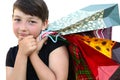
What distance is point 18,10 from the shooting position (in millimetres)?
992

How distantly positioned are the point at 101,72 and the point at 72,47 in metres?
0.12

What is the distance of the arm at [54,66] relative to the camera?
97 centimetres

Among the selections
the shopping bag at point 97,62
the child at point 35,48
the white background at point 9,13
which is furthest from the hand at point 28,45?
the white background at point 9,13

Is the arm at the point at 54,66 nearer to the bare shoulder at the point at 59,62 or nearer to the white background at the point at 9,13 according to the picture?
the bare shoulder at the point at 59,62

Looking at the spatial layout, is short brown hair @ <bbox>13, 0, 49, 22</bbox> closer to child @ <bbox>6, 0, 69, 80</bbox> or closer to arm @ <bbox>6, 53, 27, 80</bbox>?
child @ <bbox>6, 0, 69, 80</bbox>

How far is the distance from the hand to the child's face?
17 mm

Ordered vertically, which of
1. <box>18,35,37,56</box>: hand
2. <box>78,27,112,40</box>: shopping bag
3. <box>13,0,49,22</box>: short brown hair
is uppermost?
<box>13,0,49,22</box>: short brown hair

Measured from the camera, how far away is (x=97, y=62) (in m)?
0.98

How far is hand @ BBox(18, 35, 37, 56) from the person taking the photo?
969 millimetres

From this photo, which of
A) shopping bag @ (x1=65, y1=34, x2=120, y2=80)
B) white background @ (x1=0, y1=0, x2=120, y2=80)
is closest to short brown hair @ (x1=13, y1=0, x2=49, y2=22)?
shopping bag @ (x1=65, y1=34, x2=120, y2=80)

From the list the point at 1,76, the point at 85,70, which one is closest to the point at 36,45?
the point at 85,70

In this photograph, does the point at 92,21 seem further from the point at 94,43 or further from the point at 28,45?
the point at 28,45

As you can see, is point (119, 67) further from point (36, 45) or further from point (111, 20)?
point (36, 45)

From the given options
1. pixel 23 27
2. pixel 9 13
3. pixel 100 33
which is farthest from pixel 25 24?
pixel 9 13
